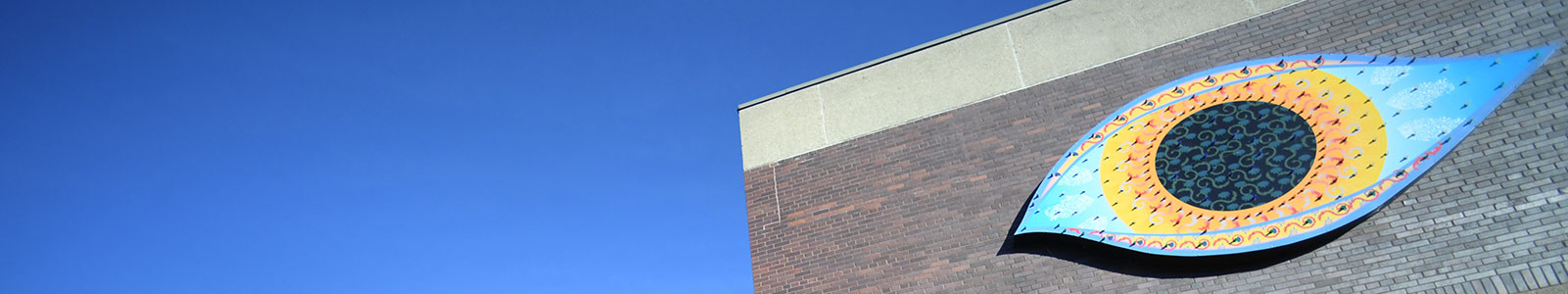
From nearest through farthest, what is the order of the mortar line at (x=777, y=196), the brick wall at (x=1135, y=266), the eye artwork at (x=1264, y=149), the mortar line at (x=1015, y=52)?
the brick wall at (x=1135, y=266) < the eye artwork at (x=1264, y=149) < the mortar line at (x=1015, y=52) < the mortar line at (x=777, y=196)

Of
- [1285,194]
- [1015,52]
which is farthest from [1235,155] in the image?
[1015,52]

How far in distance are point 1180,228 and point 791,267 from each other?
14.8 feet

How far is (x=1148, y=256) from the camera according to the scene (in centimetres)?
1028

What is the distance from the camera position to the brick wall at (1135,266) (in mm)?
9008

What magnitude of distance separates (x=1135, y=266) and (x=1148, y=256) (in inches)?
7.9

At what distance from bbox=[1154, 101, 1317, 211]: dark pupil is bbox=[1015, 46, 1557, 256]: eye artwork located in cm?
1

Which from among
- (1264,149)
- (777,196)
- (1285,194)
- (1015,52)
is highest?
(1015,52)

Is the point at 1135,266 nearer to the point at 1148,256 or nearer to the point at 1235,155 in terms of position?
the point at 1148,256

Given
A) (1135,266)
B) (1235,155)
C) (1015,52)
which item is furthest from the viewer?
(1015,52)

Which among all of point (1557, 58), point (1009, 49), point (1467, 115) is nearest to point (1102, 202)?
point (1009, 49)

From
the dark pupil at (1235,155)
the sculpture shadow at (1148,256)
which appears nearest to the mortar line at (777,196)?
the sculpture shadow at (1148,256)

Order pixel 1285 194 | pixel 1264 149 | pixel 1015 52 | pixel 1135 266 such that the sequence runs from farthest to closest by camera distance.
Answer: pixel 1015 52 → pixel 1135 266 → pixel 1264 149 → pixel 1285 194

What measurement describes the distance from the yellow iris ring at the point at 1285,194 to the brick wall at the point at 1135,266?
0.38 m

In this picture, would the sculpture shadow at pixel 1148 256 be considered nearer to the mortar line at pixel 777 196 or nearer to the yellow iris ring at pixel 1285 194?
the yellow iris ring at pixel 1285 194
